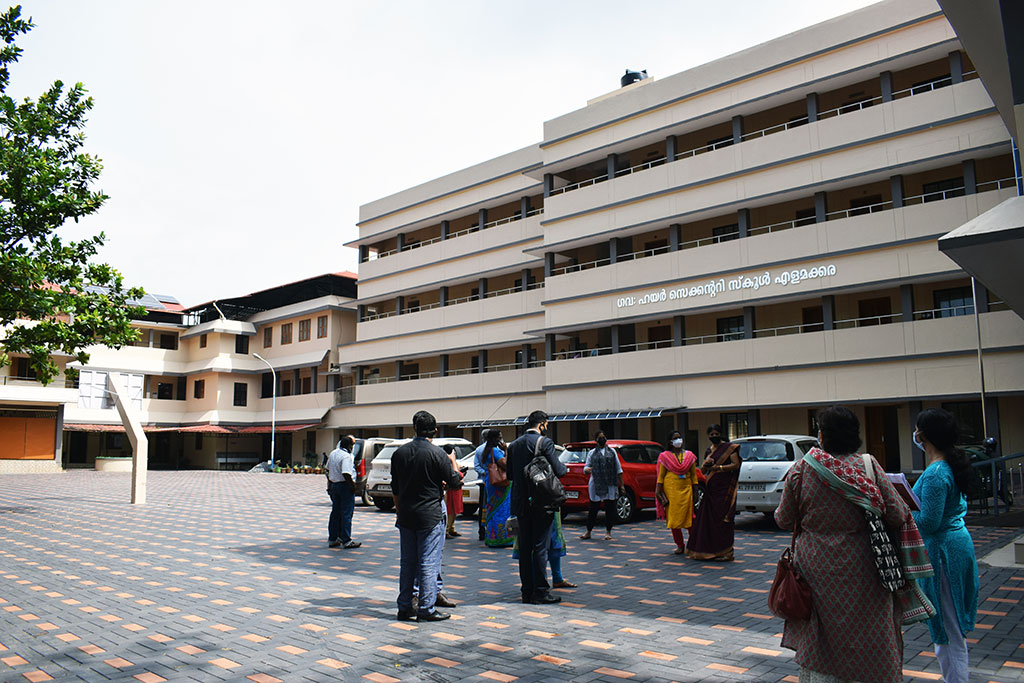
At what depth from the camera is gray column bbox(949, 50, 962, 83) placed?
23891mm

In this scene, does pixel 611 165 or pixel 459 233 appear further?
pixel 459 233

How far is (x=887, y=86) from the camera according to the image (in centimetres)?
2538

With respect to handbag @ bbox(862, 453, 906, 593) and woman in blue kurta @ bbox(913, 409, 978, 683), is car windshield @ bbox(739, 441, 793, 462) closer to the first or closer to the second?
woman in blue kurta @ bbox(913, 409, 978, 683)

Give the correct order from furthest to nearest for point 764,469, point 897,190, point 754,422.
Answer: point 754,422 → point 897,190 → point 764,469

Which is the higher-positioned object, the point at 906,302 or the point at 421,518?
the point at 906,302

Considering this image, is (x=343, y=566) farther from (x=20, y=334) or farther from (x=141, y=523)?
(x=20, y=334)

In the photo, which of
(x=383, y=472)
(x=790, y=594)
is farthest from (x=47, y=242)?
(x=790, y=594)

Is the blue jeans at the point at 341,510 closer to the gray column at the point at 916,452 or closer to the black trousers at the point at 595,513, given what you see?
the black trousers at the point at 595,513

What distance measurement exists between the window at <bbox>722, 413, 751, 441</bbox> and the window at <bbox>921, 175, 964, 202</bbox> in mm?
9839

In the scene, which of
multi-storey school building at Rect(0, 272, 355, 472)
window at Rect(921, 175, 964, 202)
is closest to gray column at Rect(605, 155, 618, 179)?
window at Rect(921, 175, 964, 202)

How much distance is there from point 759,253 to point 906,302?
507 centimetres

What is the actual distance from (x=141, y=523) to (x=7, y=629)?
9618mm

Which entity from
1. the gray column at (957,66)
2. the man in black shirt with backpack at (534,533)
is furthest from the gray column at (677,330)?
the man in black shirt with backpack at (534,533)

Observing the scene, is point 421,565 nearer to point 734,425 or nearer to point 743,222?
point 743,222
